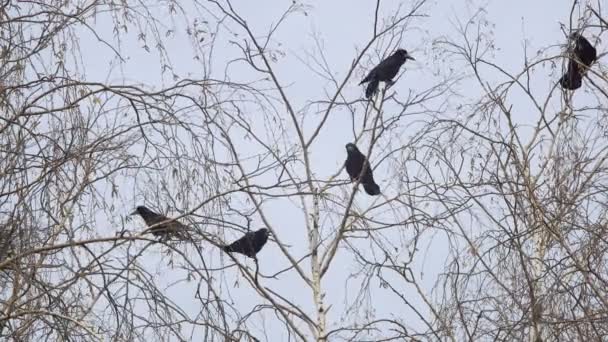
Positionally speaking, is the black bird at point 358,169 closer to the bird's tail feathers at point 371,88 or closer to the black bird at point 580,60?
the bird's tail feathers at point 371,88

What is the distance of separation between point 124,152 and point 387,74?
8.52 feet

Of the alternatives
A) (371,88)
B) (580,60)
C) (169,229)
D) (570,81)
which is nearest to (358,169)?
(371,88)

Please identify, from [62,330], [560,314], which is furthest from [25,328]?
[560,314]

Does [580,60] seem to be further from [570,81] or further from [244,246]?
[244,246]

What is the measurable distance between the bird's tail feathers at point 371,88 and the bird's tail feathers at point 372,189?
22.8 inches

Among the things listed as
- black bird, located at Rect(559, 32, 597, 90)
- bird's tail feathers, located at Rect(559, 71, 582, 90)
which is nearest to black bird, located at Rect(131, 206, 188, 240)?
black bird, located at Rect(559, 32, 597, 90)

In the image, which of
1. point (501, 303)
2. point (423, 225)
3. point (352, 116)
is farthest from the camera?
point (352, 116)

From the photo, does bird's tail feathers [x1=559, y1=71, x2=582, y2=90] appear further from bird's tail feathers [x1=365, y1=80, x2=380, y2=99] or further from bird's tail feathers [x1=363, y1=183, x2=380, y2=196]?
bird's tail feathers [x1=363, y1=183, x2=380, y2=196]

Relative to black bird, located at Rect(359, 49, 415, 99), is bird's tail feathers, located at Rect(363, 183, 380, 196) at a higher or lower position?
lower

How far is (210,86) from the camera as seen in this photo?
12.8ft

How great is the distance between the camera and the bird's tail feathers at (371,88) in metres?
5.85

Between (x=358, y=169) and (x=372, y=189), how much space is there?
484 millimetres

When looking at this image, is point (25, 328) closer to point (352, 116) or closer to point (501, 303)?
point (501, 303)

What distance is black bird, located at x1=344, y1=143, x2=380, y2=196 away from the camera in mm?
5881
